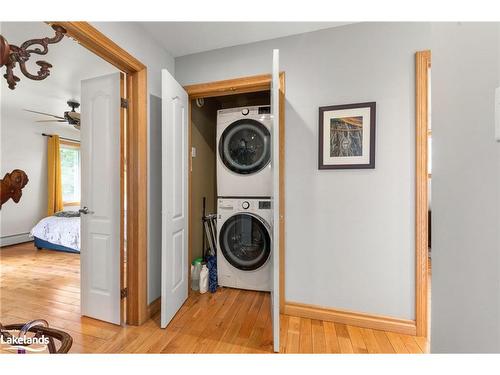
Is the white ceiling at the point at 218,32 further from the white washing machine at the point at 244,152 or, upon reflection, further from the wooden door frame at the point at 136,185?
the white washing machine at the point at 244,152

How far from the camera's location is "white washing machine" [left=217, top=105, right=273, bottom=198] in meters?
2.32

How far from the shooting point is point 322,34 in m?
1.76

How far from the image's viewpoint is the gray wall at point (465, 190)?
542mm

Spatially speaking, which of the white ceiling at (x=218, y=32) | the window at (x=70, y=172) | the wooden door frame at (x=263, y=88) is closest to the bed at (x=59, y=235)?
the window at (x=70, y=172)

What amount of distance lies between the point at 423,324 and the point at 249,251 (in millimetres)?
1530

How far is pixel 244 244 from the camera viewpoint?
238 cm

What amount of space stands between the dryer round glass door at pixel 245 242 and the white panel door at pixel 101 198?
1.04 meters

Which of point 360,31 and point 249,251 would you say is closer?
point 360,31

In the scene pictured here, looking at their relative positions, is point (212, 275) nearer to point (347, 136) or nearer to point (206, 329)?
point (206, 329)

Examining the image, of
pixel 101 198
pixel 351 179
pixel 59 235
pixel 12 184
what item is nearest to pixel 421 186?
pixel 351 179
